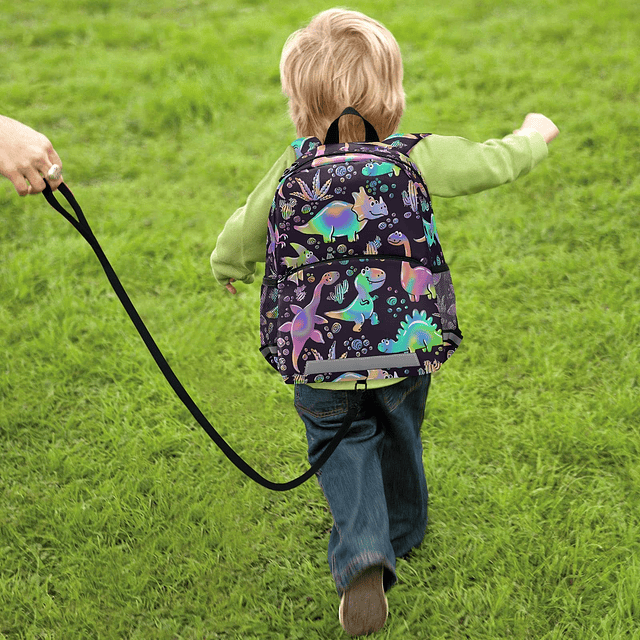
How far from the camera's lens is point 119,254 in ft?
13.3

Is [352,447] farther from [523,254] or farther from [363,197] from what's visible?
[523,254]

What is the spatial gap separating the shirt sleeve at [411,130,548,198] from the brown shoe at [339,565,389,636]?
3.55ft

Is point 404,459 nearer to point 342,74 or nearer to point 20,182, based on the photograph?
point 342,74

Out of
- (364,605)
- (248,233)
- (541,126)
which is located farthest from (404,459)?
(541,126)

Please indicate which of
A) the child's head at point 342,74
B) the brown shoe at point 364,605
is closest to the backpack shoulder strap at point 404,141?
the child's head at point 342,74

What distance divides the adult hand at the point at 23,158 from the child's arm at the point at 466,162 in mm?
942

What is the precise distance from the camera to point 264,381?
3295 millimetres

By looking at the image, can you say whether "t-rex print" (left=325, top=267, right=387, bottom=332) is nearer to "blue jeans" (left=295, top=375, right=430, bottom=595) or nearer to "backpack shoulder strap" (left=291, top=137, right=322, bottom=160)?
"blue jeans" (left=295, top=375, right=430, bottom=595)

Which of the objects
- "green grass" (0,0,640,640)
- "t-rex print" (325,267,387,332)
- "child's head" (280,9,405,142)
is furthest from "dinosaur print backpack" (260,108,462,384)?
"green grass" (0,0,640,640)

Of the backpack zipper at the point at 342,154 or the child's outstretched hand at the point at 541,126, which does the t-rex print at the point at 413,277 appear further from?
the child's outstretched hand at the point at 541,126

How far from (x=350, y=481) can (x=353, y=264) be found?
62 centimetres

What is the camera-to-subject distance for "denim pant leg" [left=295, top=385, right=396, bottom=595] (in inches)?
77.0

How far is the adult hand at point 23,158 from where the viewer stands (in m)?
1.74

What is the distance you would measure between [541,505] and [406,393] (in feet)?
3.01
